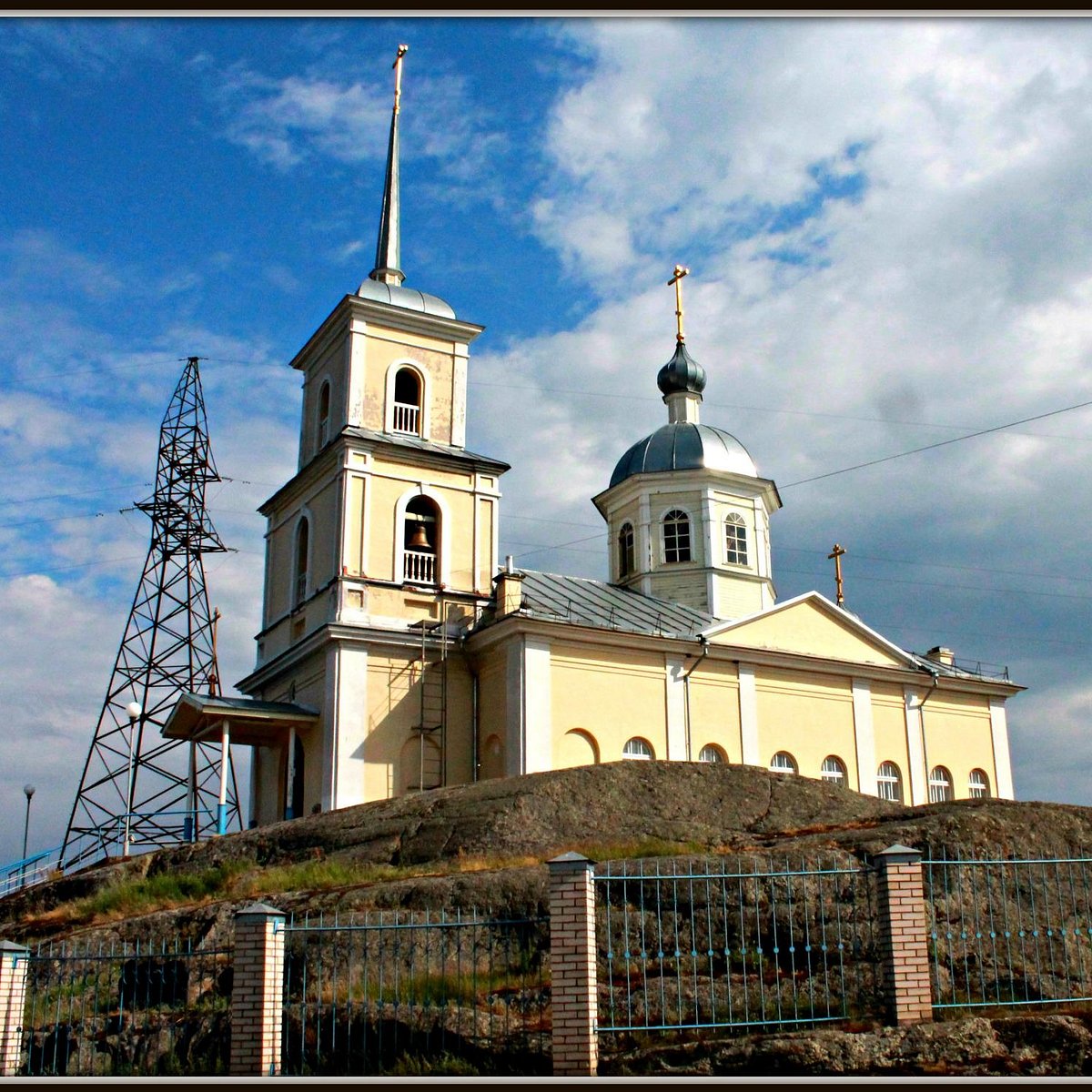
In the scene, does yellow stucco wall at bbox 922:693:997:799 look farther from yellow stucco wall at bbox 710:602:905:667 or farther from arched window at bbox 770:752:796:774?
arched window at bbox 770:752:796:774

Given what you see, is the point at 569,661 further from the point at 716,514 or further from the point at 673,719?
the point at 716,514

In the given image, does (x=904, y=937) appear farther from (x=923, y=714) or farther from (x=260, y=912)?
(x=923, y=714)

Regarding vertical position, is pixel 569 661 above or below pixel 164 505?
below

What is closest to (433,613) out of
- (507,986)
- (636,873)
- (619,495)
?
(619,495)

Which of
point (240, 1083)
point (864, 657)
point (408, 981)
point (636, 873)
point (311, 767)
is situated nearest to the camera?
point (240, 1083)

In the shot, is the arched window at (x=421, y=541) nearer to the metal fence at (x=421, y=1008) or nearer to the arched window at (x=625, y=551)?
the arched window at (x=625, y=551)

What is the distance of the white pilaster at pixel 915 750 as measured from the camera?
103 feet

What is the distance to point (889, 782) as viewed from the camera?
1224 inches

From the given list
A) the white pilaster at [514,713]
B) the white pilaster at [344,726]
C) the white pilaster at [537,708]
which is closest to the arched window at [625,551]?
the white pilaster at [537,708]

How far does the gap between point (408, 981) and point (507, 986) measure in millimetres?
915

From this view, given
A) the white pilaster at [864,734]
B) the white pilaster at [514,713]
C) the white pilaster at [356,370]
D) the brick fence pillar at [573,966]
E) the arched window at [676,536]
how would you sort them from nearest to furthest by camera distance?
the brick fence pillar at [573,966] → the white pilaster at [514,713] → the white pilaster at [356,370] → the white pilaster at [864,734] → the arched window at [676,536]

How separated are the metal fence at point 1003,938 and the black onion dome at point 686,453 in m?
21.0

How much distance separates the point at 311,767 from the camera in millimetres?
26250

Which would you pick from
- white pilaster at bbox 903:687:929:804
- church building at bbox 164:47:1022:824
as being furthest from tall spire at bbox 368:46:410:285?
white pilaster at bbox 903:687:929:804
